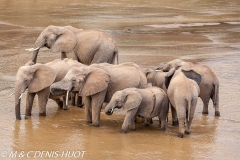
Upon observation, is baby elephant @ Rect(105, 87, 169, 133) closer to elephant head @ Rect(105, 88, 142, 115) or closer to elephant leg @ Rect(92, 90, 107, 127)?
elephant head @ Rect(105, 88, 142, 115)

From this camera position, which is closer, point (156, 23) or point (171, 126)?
point (171, 126)

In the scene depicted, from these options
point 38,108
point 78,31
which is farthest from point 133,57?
point 38,108

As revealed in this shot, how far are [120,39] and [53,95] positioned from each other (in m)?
10.5

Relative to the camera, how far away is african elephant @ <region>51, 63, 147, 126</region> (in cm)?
1091

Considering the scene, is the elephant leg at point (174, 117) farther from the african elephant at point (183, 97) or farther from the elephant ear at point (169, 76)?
the elephant ear at point (169, 76)

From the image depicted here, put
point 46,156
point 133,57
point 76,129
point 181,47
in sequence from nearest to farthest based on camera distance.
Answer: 1. point 46,156
2. point 76,129
3. point 133,57
4. point 181,47

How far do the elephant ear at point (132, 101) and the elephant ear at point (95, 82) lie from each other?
657mm

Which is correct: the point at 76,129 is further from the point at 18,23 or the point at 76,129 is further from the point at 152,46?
the point at 18,23

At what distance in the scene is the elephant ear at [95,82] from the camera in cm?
1093

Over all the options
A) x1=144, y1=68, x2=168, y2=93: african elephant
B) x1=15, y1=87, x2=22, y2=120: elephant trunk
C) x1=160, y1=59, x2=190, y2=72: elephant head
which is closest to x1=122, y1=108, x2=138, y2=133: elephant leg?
x1=144, y1=68, x2=168, y2=93: african elephant

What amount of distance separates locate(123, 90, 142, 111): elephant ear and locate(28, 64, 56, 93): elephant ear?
67.0 inches

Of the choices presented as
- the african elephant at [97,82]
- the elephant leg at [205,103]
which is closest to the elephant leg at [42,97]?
the african elephant at [97,82]

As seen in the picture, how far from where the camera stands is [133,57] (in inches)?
733

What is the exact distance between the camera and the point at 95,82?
1095 centimetres
